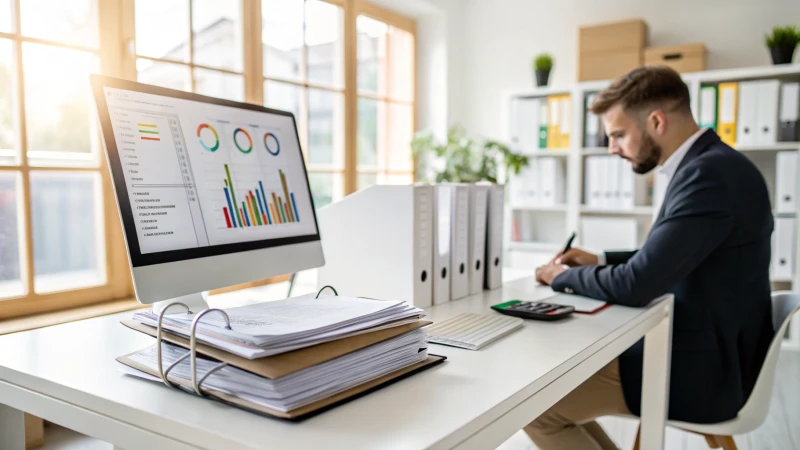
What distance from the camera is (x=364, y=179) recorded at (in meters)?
3.91

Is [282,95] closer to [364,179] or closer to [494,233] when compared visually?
[364,179]

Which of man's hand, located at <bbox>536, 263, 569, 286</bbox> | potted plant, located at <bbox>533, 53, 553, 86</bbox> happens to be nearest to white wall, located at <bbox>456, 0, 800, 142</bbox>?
potted plant, located at <bbox>533, 53, 553, 86</bbox>

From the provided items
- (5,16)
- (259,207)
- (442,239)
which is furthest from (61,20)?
(442,239)

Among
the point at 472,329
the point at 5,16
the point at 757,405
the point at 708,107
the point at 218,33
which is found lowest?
the point at 757,405

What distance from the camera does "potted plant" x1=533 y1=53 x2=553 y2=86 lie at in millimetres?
3938

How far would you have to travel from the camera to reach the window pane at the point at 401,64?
4203 mm

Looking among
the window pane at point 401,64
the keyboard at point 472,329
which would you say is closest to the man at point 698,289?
the keyboard at point 472,329

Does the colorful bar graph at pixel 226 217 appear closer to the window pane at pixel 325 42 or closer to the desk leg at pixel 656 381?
the desk leg at pixel 656 381

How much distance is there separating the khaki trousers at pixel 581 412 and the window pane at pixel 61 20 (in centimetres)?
216

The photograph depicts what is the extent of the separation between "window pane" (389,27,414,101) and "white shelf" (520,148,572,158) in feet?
3.08

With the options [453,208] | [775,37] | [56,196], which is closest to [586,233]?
[775,37]

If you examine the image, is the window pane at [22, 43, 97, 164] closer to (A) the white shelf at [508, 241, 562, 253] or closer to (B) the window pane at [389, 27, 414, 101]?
(B) the window pane at [389, 27, 414, 101]

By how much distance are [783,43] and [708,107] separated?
468mm

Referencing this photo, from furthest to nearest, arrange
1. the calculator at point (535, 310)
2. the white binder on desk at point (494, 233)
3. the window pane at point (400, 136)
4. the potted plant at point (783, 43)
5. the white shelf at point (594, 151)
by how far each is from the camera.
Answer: the window pane at point (400, 136) → the white shelf at point (594, 151) → the potted plant at point (783, 43) → the white binder on desk at point (494, 233) → the calculator at point (535, 310)
